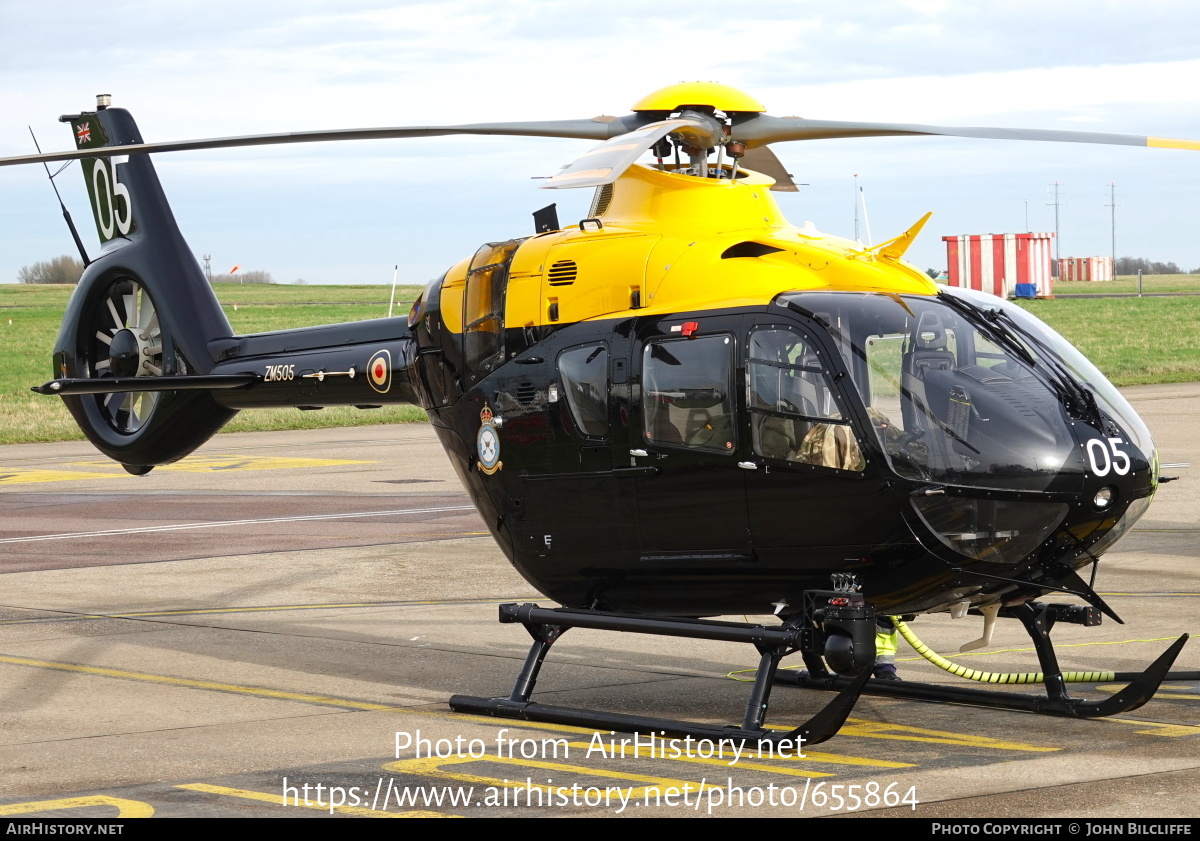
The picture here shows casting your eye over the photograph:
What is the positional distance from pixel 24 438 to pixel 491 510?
2636 cm

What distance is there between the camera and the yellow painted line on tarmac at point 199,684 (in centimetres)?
1008

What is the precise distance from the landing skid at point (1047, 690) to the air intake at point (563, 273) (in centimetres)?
282

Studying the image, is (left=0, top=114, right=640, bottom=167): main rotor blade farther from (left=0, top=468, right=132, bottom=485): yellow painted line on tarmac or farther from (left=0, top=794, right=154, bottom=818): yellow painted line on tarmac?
(left=0, top=468, right=132, bottom=485): yellow painted line on tarmac

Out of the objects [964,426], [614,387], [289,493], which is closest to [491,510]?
[614,387]

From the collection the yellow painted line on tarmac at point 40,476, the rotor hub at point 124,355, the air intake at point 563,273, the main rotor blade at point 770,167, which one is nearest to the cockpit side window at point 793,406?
the air intake at point 563,273

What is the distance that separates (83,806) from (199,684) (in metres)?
3.36

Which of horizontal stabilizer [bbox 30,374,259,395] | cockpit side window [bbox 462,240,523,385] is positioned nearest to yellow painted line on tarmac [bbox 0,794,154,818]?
cockpit side window [bbox 462,240,523,385]

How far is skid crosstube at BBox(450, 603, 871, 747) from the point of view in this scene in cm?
831

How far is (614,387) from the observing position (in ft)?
30.9

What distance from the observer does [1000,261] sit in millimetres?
93938

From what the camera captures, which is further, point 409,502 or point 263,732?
point 409,502

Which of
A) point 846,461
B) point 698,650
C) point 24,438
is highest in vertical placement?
point 846,461

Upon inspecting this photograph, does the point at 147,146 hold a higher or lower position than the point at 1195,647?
higher

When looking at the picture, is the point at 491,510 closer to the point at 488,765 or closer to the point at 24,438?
the point at 488,765
